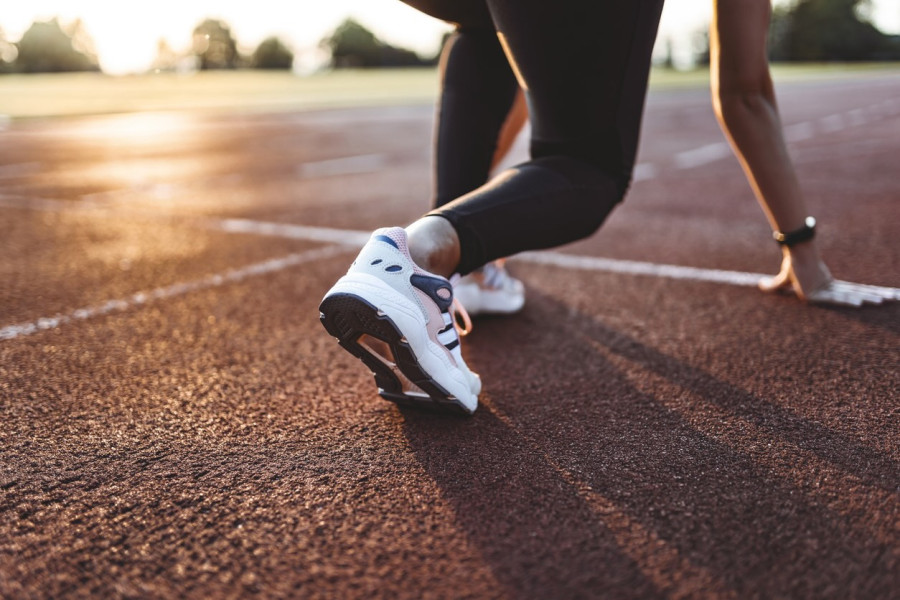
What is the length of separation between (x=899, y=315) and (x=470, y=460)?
1635 mm

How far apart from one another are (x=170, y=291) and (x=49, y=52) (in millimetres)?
54973

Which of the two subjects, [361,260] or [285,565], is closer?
[285,565]

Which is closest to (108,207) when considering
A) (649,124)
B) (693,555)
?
(693,555)

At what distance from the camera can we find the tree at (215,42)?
204ft

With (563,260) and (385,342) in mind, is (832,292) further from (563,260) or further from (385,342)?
(385,342)

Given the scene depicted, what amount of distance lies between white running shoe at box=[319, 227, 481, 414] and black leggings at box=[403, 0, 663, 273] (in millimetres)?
139

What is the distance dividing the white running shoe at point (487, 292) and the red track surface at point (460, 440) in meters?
0.06

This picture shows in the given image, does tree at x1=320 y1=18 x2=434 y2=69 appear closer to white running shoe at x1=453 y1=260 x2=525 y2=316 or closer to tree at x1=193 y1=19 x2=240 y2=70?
tree at x1=193 y1=19 x2=240 y2=70

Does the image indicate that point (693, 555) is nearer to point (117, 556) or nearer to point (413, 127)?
point (117, 556)

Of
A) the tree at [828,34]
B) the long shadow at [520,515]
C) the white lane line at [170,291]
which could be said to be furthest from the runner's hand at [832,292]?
the tree at [828,34]

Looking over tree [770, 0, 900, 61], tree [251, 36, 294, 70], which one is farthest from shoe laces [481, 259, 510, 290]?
tree [770, 0, 900, 61]

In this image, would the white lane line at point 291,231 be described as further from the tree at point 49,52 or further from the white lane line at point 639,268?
the tree at point 49,52

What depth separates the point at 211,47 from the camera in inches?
2547

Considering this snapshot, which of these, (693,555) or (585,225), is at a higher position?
(585,225)
